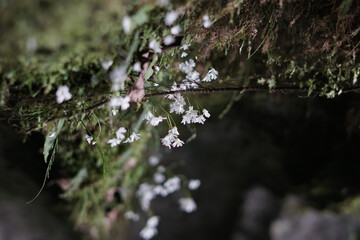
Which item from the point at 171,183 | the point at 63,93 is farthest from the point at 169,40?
the point at 171,183

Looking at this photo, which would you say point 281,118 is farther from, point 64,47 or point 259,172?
point 64,47

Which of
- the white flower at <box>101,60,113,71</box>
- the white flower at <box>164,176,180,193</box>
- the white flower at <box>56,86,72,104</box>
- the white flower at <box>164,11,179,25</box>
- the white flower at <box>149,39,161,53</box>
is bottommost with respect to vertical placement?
the white flower at <box>56,86,72,104</box>

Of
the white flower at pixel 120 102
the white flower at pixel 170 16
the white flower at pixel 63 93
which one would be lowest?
the white flower at pixel 120 102

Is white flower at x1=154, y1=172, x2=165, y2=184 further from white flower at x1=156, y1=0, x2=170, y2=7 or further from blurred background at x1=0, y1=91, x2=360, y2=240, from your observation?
white flower at x1=156, y1=0, x2=170, y2=7

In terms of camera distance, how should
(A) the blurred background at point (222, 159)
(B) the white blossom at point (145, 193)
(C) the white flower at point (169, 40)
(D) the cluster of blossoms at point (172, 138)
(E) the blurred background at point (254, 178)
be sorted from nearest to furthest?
(A) the blurred background at point (222, 159)
(C) the white flower at point (169, 40)
(D) the cluster of blossoms at point (172, 138)
(E) the blurred background at point (254, 178)
(B) the white blossom at point (145, 193)

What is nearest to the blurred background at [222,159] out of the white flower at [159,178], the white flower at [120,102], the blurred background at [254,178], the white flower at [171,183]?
the blurred background at [254,178]

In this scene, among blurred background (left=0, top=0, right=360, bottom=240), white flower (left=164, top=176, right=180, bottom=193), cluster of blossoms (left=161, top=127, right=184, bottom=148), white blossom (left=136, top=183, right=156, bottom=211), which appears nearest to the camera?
blurred background (left=0, top=0, right=360, bottom=240)

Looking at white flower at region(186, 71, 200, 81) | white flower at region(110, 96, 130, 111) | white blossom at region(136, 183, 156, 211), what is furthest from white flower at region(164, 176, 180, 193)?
white flower at region(110, 96, 130, 111)

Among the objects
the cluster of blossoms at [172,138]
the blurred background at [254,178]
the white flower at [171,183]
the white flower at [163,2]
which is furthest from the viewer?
the white flower at [171,183]

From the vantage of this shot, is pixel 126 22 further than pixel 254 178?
No

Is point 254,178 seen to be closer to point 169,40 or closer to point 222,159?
point 222,159

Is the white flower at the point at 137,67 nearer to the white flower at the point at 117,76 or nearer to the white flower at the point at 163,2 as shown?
the white flower at the point at 117,76

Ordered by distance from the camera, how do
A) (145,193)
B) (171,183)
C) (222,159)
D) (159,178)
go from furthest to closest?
(222,159) → (159,178) → (145,193) → (171,183)
